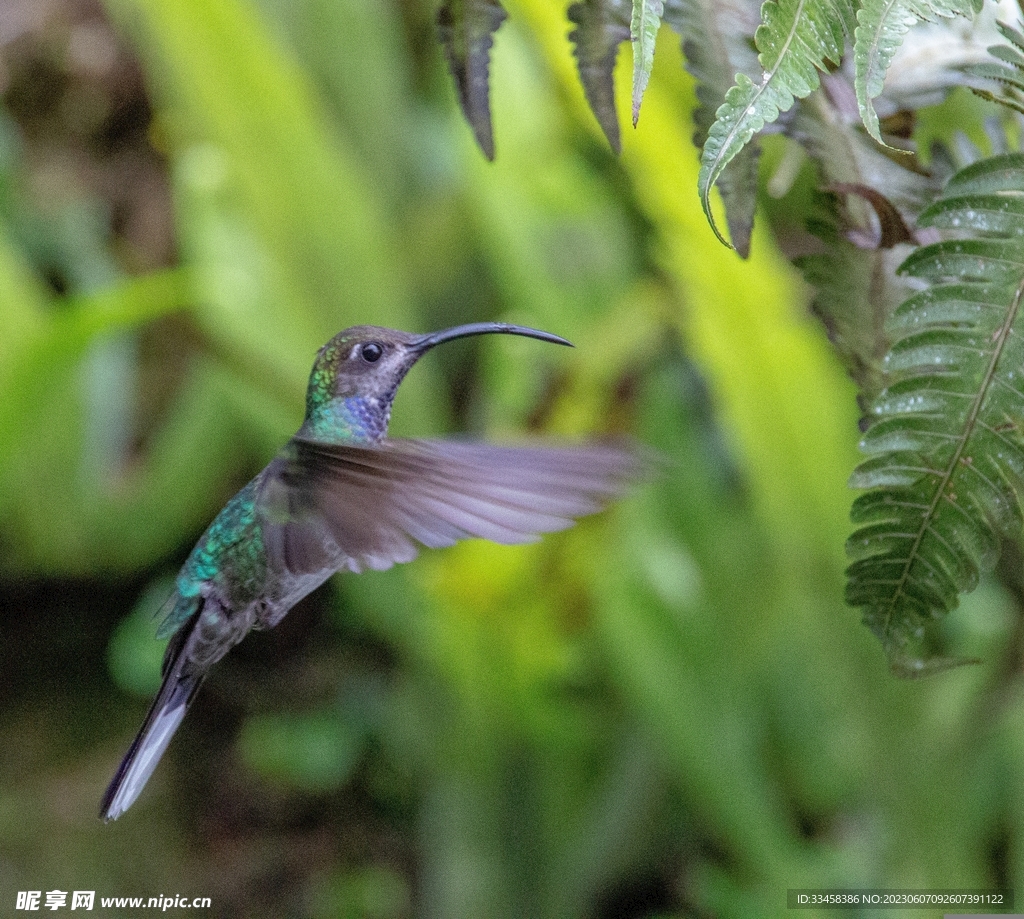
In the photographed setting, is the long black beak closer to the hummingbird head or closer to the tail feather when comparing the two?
the hummingbird head

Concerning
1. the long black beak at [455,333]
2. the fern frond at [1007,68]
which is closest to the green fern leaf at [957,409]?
the fern frond at [1007,68]

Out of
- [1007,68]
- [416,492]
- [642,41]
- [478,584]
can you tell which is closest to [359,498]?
[416,492]

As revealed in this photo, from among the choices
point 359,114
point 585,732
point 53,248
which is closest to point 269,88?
point 359,114

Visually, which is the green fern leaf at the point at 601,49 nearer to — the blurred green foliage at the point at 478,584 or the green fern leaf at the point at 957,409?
the green fern leaf at the point at 957,409

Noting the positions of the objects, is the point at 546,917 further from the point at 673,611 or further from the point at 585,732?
the point at 673,611

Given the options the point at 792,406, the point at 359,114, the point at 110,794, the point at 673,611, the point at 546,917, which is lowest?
the point at 546,917

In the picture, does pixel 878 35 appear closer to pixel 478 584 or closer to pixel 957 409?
pixel 957 409
